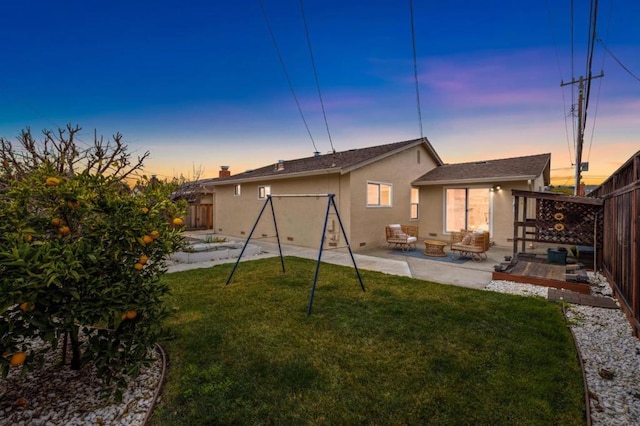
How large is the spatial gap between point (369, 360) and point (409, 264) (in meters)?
5.58

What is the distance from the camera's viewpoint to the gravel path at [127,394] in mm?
2375

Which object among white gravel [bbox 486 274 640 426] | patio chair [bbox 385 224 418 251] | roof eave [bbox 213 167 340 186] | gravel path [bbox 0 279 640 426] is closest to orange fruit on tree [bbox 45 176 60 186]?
gravel path [bbox 0 279 640 426]

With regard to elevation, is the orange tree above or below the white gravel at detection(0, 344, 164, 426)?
above

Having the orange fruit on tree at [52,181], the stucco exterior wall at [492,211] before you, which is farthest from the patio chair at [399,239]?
the orange fruit on tree at [52,181]

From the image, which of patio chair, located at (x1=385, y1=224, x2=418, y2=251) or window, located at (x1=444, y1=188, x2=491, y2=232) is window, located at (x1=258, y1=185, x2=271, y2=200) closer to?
patio chair, located at (x1=385, y1=224, x2=418, y2=251)

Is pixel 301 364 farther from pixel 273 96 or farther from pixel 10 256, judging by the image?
pixel 273 96

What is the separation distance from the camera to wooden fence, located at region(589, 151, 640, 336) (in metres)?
3.90

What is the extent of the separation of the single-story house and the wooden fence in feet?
18.1

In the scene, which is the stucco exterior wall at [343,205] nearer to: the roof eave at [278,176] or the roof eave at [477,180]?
the roof eave at [278,176]

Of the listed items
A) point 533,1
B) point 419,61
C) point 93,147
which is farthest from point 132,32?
point 533,1

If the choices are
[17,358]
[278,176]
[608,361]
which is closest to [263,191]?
[278,176]

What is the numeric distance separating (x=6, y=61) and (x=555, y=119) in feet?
67.9

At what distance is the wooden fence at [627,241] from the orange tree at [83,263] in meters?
5.76

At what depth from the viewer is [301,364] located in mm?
3209
